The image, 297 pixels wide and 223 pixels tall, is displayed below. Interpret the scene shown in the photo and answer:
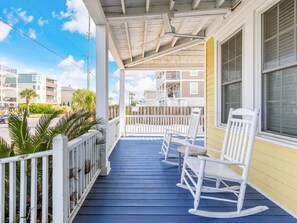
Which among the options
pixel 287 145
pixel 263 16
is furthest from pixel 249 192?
pixel 263 16

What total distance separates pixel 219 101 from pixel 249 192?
2.01m

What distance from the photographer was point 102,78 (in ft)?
11.9

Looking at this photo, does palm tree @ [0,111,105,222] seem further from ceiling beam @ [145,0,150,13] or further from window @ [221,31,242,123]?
window @ [221,31,242,123]

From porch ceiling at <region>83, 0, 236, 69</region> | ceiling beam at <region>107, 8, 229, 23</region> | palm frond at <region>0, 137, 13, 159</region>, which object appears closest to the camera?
palm frond at <region>0, 137, 13, 159</region>

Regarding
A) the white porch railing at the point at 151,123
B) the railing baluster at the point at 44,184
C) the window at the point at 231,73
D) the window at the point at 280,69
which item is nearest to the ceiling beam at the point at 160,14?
the window at the point at 231,73

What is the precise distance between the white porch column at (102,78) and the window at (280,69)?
2292 millimetres

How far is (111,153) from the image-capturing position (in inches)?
208

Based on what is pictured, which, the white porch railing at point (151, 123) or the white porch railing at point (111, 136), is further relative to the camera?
the white porch railing at point (151, 123)

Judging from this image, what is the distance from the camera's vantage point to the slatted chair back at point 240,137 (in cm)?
249

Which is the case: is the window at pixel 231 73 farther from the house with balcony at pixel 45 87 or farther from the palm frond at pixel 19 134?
the house with balcony at pixel 45 87

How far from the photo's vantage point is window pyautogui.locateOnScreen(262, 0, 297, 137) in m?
2.42

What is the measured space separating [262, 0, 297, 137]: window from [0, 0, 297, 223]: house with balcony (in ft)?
0.04

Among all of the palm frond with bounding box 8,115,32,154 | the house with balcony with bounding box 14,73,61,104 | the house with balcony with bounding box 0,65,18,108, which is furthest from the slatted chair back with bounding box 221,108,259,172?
the house with balcony with bounding box 14,73,61,104

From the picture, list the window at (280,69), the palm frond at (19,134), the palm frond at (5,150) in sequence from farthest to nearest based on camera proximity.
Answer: the window at (280,69), the palm frond at (19,134), the palm frond at (5,150)
